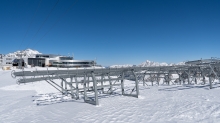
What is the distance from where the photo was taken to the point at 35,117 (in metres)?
6.92

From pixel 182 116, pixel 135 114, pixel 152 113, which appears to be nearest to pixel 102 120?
pixel 135 114

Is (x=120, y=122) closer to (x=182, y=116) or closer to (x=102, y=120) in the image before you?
(x=102, y=120)

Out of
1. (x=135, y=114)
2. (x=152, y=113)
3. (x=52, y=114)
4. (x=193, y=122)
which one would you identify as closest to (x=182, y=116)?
(x=193, y=122)

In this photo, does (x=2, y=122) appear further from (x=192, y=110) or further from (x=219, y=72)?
Answer: (x=219, y=72)

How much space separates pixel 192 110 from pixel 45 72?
27.3 feet

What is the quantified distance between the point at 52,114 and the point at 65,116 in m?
0.90

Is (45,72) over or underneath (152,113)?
over

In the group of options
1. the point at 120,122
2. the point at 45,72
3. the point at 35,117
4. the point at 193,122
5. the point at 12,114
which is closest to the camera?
the point at 193,122

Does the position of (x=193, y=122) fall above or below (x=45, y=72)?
below

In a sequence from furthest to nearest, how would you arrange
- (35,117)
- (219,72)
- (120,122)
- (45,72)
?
(219,72) → (45,72) → (35,117) → (120,122)

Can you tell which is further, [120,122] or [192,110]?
[192,110]

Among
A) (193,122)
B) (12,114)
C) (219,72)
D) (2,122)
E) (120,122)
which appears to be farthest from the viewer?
(219,72)

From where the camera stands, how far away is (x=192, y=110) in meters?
6.56

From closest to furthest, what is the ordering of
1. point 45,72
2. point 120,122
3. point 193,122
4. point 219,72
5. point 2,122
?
point 193,122 → point 120,122 → point 2,122 → point 45,72 → point 219,72
